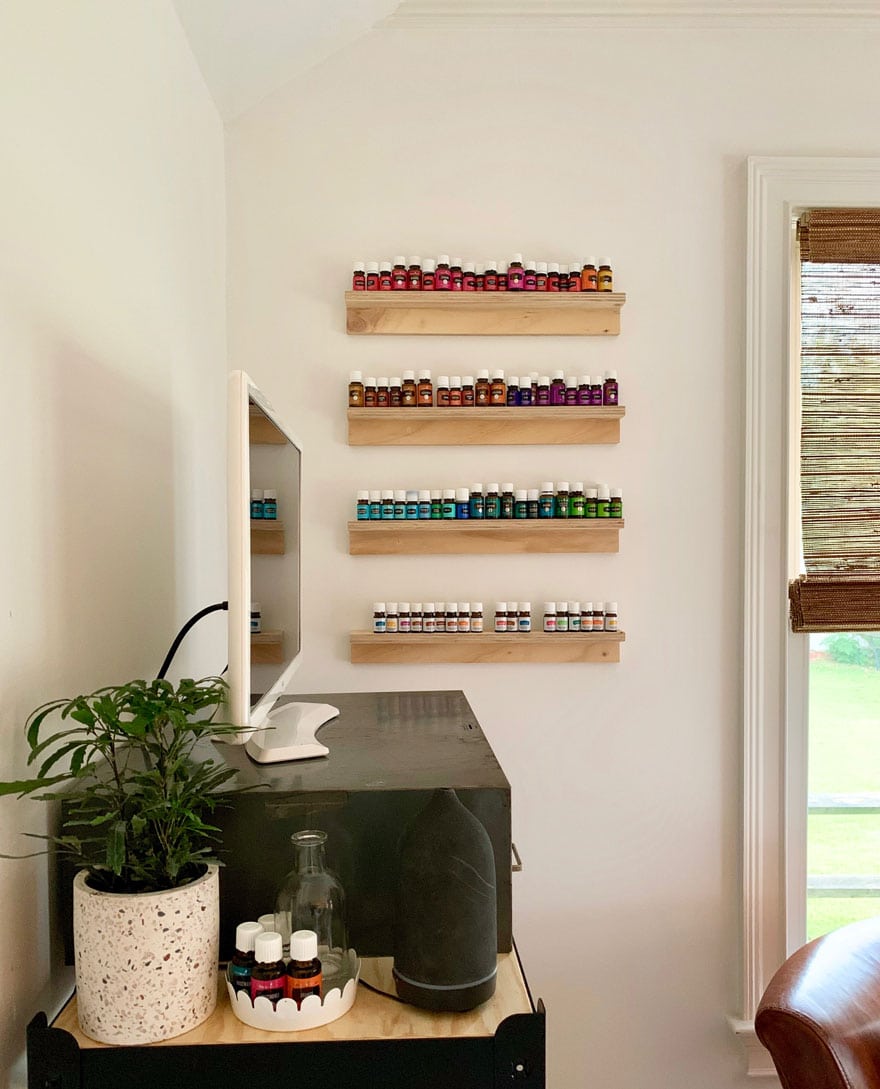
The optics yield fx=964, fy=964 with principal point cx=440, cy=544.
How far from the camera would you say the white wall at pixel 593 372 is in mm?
2328

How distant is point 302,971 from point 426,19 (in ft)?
7.09

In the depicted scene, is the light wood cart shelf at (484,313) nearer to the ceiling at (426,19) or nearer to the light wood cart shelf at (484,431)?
the light wood cart shelf at (484,431)

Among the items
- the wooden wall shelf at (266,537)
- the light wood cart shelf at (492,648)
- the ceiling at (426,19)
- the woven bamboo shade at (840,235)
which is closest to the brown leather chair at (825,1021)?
the light wood cart shelf at (492,648)

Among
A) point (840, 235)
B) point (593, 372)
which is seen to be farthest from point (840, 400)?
point (593, 372)

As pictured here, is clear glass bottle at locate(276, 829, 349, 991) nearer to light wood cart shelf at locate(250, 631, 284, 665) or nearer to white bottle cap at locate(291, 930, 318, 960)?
white bottle cap at locate(291, 930, 318, 960)

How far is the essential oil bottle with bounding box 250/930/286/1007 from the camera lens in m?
0.97

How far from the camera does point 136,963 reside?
0.92 metres

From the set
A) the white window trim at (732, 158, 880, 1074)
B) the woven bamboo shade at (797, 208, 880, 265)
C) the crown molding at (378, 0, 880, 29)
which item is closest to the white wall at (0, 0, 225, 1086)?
the crown molding at (378, 0, 880, 29)

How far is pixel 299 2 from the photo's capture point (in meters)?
1.99

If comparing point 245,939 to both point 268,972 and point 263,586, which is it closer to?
point 268,972

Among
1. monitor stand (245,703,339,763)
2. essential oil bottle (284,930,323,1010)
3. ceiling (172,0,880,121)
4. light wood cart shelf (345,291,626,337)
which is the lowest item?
essential oil bottle (284,930,323,1010)

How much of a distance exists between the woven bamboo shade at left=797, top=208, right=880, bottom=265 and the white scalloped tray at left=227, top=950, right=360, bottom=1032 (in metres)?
2.05

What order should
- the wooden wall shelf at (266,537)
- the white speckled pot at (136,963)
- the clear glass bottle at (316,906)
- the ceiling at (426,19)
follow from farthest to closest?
the ceiling at (426,19) → the wooden wall shelf at (266,537) → the clear glass bottle at (316,906) → the white speckled pot at (136,963)

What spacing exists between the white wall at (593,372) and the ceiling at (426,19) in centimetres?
4
